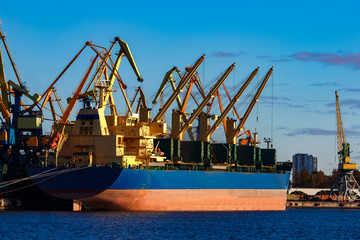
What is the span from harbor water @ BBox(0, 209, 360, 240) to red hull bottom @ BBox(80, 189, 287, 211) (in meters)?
1.61

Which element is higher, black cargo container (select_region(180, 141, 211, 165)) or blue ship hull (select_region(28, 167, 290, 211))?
black cargo container (select_region(180, 141, 211, 165))

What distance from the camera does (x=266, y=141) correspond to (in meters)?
121

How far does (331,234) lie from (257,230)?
6.51 m

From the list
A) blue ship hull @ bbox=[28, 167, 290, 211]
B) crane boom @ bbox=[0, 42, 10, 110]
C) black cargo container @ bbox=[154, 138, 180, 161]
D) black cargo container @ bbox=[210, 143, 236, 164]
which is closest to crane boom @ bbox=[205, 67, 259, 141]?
black cargo container @ bbox=[210, 143, 236, 164]

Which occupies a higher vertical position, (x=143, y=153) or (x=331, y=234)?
(x=143, y=153)

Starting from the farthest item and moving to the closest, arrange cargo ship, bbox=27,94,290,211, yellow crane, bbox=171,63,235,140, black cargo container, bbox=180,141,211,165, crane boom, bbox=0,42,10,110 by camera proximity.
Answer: yellow crane, bbox=171,63,235,140
black cargo container, bbox=180,141,211,165
crane boom, bbox=0,42,10,110
cargo ship, bbox=27,94,290,211

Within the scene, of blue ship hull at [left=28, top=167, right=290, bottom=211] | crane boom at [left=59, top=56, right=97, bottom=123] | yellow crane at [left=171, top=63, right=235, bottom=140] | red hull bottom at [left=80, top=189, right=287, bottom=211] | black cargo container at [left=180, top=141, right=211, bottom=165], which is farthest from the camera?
yellow crane at [left=171, top=63, right=235, bottom=140]

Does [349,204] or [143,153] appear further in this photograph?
[349,204]

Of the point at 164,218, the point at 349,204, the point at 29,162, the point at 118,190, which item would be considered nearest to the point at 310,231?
the point at 164,218

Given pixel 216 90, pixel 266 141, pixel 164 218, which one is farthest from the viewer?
pixel 266 141

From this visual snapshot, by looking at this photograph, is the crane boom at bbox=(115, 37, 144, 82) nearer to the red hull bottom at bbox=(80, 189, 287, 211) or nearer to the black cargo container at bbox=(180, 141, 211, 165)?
the black cargo container at bbox=(180, 141, 211, 165)

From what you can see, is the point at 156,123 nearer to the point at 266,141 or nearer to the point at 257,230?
the point at 257,230

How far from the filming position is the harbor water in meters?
59.9

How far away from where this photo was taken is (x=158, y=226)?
6625 cm
